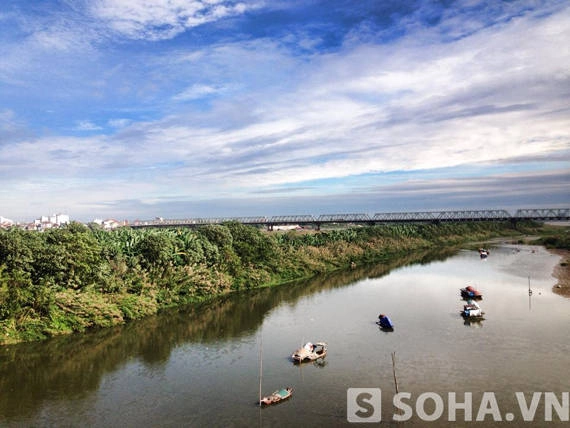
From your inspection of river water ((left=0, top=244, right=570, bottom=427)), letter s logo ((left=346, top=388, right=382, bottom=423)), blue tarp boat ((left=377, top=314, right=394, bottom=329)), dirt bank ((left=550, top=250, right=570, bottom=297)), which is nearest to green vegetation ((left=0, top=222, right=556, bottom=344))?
river water ((left=0, top=244, right=570, bottom=427))

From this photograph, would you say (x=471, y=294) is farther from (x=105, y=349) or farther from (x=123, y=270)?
(x=105, y=349)

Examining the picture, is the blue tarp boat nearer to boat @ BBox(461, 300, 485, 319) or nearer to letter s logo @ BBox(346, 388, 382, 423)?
boat @ BBox(461, 300, 485, 319)

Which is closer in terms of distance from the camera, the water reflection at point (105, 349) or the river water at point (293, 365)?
the river water at point (293, 365)

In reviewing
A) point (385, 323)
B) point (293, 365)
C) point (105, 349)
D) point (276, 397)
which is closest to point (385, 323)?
point (385, 323)

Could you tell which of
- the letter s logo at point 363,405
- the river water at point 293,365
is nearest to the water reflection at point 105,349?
the river water at point 293,365

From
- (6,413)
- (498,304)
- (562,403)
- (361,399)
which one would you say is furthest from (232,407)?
(498,304)

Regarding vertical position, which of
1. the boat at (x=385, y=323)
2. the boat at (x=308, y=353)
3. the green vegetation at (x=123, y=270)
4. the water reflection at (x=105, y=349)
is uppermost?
the green vegetation at (x=123, y=270)

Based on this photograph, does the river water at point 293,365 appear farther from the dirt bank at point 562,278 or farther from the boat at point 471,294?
the dirt bank at point 562,278
